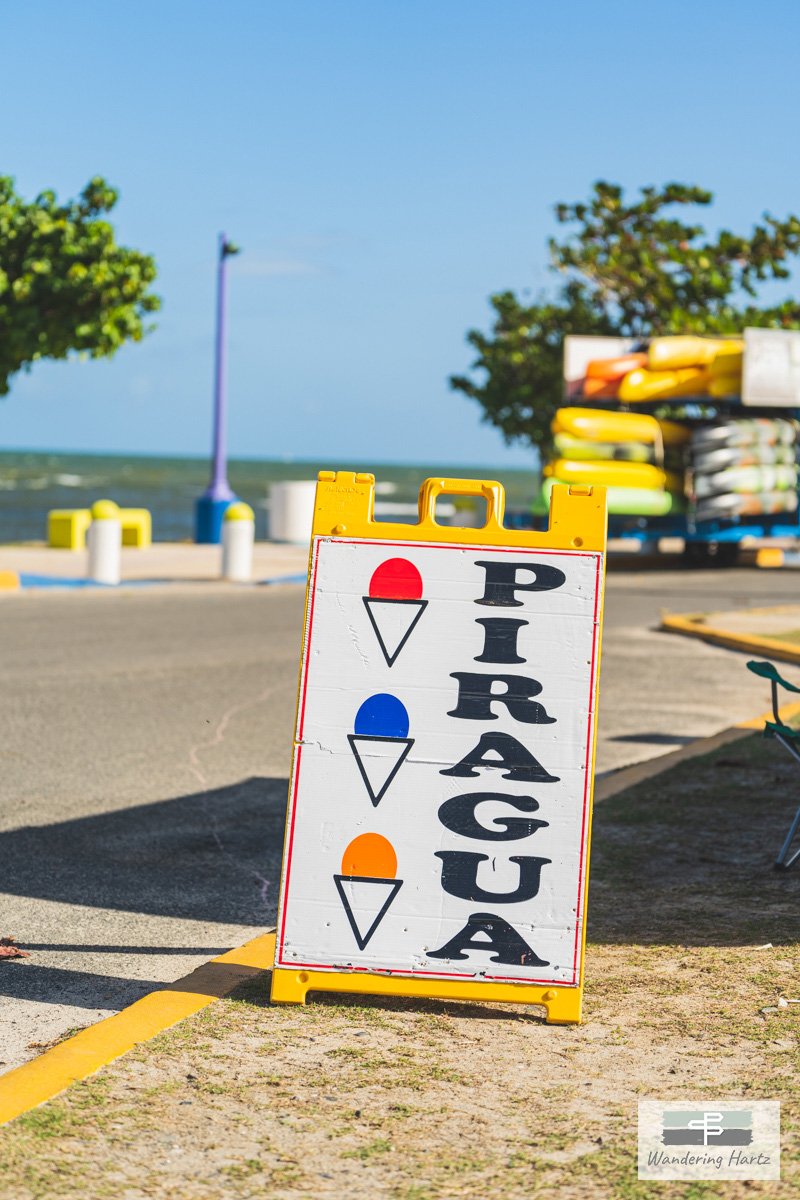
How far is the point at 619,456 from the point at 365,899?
21949 millimetres

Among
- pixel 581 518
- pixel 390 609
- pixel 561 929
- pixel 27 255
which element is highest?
pixel 27 255

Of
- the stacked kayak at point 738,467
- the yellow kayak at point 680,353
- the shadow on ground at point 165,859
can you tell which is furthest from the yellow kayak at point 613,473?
the shadow on ground at point 165,859

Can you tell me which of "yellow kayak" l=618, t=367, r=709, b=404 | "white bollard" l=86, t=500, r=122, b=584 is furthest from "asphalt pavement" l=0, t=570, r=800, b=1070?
"yellow kayak" l=618, t=367, r=709, b=404

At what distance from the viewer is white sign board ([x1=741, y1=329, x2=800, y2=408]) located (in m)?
25.9

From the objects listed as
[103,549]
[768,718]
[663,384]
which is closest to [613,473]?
[663,384]

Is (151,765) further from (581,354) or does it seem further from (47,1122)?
(581,354)

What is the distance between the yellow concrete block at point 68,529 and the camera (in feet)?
88.4

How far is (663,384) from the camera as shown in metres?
26.5

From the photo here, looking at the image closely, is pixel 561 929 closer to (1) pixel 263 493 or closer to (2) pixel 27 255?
(2) pixel 27 255

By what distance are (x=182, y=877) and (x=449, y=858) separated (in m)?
2.15

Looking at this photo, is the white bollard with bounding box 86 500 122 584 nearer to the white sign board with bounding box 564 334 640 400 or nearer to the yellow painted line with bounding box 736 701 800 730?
the white sign board with bounding box 564 334 640 400

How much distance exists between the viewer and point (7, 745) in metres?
8.83

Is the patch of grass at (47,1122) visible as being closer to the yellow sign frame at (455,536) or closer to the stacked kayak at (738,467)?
the yellow sign frame at (455,536)

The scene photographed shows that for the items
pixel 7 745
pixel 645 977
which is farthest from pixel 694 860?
pixel 7 745
